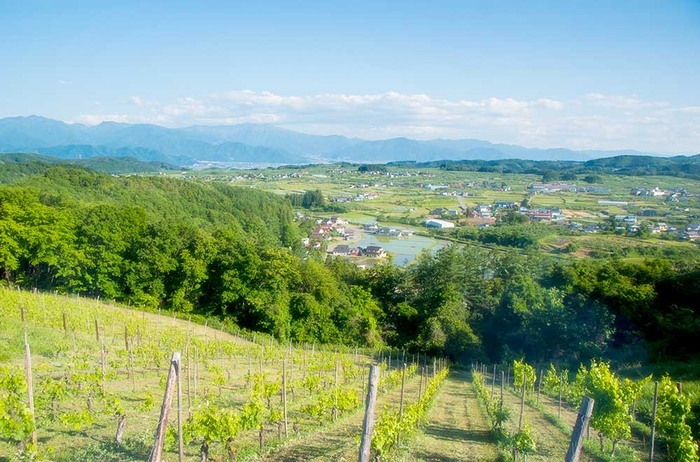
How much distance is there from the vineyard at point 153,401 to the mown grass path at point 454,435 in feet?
1.55

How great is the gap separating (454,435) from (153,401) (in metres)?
6.99

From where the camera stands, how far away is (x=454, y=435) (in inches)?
423

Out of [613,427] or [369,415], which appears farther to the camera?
[613,427]

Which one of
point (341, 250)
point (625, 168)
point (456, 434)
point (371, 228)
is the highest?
point (625, 168)

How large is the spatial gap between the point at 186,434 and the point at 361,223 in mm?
68730

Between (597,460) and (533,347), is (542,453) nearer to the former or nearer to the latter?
(597,460)

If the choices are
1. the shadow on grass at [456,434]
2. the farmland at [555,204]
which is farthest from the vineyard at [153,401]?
the farmland at [555,204]

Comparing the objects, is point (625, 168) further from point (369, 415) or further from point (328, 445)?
point (369, 415)

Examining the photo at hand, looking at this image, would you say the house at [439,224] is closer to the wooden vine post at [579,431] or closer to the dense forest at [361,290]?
the dense forest at [361,290]

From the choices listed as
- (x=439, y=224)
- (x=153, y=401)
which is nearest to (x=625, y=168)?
(x=439, y=224)

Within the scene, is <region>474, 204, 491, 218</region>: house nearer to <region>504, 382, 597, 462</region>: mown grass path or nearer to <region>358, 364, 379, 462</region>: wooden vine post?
<region>504, 382, 597, 462</region>: mown grass path

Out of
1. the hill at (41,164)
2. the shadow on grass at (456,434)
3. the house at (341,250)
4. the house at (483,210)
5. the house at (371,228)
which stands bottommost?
the house at (341,250)

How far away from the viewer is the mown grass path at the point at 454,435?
8.93 metres

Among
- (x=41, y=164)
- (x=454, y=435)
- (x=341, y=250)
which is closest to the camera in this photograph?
(x=454, y=435)
